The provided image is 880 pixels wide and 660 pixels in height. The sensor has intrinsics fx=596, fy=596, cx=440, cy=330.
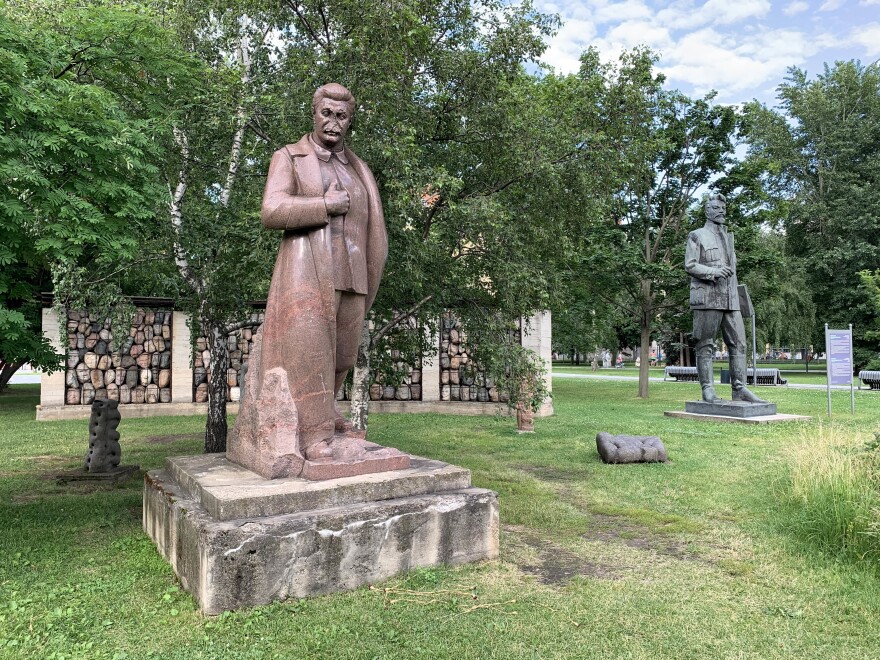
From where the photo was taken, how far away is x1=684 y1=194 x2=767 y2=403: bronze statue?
11.7 metres

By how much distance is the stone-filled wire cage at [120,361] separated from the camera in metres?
13.4

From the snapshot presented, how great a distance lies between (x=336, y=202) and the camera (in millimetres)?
4098

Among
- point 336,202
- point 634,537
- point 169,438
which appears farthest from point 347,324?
point 169,438

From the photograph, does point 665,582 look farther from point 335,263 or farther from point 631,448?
point 631,448

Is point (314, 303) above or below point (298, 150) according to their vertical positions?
below

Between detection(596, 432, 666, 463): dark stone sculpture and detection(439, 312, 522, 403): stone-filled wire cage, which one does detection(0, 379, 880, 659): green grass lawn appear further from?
detection(439, 312, 522, 403): stone-filled wire cage

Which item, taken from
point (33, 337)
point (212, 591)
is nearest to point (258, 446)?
point (212, 591)

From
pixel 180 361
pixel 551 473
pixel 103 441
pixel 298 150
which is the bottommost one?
pixel 551 473

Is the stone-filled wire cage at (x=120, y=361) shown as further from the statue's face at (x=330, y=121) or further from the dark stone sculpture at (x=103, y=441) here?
the statue's face at (x=330, y=121)

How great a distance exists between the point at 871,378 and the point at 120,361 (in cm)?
2175

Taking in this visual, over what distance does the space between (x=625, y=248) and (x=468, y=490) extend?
14.9 m

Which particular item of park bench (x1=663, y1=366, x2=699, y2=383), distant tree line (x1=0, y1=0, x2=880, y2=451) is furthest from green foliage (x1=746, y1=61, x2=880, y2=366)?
distant tree line (x1=0, y1=0, x2=880, y2=451)

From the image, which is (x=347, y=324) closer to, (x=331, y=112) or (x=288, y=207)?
(x=288, y=207)

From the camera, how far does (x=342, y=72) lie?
6.46 meters
